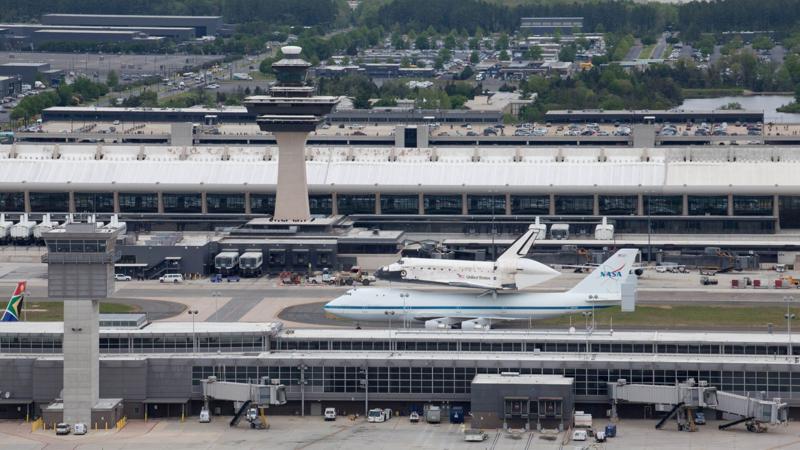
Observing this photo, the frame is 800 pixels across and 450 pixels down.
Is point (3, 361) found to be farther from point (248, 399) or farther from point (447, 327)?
point (447, 327)

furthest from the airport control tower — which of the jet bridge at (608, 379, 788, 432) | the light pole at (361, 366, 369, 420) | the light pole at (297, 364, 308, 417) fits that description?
the jet bridge at (608, 379, 788, 432)

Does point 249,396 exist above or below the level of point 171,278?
below

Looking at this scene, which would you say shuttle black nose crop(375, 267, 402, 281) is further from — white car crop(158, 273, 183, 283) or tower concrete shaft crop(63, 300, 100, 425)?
tower concrete shaft crop(63, 300, 100, 425)

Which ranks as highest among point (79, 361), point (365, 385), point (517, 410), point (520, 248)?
point (520, 248)

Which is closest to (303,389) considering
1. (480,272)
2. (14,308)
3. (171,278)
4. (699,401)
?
(699,401)

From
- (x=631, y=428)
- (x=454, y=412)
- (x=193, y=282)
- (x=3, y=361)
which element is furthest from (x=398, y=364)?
(x=193, y=282)

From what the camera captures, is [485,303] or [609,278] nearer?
[609,278]

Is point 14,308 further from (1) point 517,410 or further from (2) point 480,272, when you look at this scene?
(1) point 517,410
